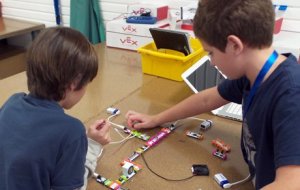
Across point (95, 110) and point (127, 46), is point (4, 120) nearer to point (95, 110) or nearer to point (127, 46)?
point (95, 110)

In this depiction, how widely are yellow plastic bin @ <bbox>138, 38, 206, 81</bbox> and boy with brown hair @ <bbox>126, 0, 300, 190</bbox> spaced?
599 mm

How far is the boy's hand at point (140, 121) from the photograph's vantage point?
42.0 inches

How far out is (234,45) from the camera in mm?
707

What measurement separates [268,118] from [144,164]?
14.5 inches

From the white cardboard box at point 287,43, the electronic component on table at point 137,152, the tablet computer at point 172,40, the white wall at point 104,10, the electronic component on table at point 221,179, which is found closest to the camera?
the electronic component on table at point 221,179

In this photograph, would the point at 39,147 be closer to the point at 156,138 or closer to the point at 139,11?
the point at 156,138

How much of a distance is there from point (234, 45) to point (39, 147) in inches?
18.4

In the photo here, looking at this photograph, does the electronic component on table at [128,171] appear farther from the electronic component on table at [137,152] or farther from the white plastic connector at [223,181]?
the white plastic connector at [223,181]

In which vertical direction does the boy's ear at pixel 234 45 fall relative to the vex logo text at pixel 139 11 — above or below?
above

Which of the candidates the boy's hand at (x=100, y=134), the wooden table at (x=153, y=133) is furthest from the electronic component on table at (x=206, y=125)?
the boy's hand at (x=100, y=134)

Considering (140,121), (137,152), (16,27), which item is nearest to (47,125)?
(137,152)

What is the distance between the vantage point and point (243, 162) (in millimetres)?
912

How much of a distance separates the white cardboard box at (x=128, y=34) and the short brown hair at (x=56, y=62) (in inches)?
39.7

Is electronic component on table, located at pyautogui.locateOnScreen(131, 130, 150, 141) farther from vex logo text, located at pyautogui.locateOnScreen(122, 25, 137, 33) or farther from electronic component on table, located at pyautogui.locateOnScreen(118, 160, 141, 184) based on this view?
vex logo text, located at pyautogui.locateOnScreen(122, 25, 137, 33)
